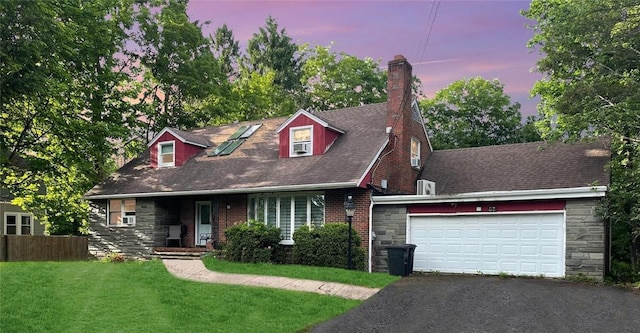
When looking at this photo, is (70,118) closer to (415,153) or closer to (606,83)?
(415,153)

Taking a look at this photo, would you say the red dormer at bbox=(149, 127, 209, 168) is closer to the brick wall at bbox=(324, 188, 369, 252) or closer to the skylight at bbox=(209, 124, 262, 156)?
the skylight at bbox=(209, 124, 262, 156)

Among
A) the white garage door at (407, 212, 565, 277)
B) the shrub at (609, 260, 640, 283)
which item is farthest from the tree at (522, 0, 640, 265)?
the white garage door at (407, 212, 565, 277)

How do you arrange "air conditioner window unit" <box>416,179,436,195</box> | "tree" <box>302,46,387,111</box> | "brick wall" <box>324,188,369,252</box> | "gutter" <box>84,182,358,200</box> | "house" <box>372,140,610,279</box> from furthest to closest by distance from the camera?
"tree" <box>302,46,387,111</box>
"air conditioner window unit" <box>416,179,436,195</box>
"brick wall" <box>324,188,369,252</box>
"gutter" <box>84,182,358,200</box>
"house" <box>372,140,610,279</box>

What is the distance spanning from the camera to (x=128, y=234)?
20219 mm

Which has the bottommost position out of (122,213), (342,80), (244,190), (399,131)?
(122,213)

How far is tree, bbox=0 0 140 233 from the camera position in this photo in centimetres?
1944

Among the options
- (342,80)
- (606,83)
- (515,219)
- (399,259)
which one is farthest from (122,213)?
(342,80)

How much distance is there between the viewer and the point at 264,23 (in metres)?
45.0

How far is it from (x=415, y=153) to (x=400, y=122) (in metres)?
2.16

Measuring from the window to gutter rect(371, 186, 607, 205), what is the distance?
3881mm

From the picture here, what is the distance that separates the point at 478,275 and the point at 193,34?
22379 mm

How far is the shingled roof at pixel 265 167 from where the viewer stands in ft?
54.4

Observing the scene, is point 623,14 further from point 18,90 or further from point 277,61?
point 277,61

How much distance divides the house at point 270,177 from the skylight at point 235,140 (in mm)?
58
